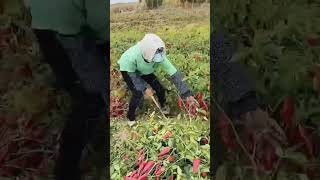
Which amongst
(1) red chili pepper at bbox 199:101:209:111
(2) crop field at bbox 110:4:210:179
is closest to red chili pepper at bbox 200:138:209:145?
(2) crop field at bbox 110:4:210:179

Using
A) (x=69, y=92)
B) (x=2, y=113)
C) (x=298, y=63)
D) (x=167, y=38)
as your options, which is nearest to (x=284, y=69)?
(x=298, y=63)

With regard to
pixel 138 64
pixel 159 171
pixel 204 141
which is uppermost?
pixel 138 64

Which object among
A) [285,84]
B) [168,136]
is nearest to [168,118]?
[168,136]

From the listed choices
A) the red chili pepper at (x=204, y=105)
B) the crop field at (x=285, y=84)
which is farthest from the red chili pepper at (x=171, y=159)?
the crop field at (x=285, y=84)

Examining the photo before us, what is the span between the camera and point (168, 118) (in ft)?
6.40

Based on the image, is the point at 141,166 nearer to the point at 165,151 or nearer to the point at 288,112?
the point at 165,151

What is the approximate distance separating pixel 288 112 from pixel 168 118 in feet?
1.75

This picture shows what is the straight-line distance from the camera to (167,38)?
6.24 feet

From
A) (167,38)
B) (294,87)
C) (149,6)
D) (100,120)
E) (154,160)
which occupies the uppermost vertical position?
(149,6)

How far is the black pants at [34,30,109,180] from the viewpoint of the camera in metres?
1.83

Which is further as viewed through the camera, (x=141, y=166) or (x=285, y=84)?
(x=141, y=166)

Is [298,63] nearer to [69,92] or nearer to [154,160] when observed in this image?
[154,160]

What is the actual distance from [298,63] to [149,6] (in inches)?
24.8

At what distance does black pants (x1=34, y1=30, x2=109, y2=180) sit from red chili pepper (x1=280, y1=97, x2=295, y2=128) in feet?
2.17
